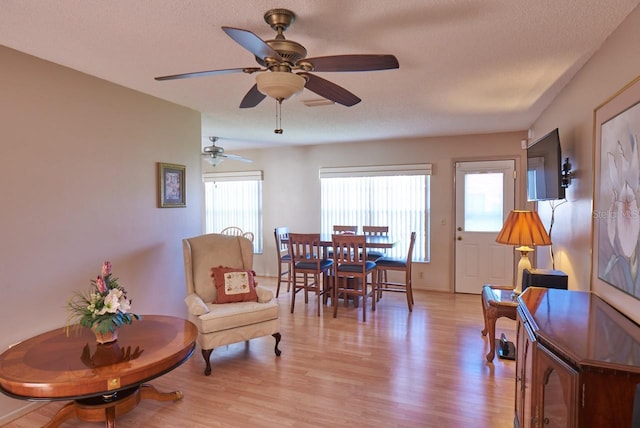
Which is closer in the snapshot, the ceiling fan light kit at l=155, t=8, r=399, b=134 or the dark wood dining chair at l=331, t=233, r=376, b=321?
the ceiling fan light kit at l=155, t=8, r=399, b=134

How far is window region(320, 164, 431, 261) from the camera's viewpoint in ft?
18.0

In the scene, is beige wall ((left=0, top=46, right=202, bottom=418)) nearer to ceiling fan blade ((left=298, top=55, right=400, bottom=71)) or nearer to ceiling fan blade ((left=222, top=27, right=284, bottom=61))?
ceiling fan blade ((left=222, top=27, right=284, bottom=61))

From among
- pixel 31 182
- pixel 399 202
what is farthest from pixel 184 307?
pixel 399 202

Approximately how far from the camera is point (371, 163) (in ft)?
18.8

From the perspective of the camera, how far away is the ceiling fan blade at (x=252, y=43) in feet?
4.73

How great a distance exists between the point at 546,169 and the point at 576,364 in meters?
2.21

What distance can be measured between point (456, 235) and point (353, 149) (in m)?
2.13

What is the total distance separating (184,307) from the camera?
379 centimetres

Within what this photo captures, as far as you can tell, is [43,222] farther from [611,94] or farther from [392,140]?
[392,140]

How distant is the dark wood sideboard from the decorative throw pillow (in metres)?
2.24

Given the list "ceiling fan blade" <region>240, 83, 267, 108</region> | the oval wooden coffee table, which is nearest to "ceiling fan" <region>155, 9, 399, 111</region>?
"ceiling fan blade" <region>240, 83, 267, 108</region>

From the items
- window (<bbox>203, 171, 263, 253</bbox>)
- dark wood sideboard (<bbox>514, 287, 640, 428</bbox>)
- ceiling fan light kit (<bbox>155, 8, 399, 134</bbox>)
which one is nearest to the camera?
dark wood sideboard (<bbox>514, 287, 640, 428</bbox>)

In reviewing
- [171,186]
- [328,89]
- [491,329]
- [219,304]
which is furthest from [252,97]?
[491,329]

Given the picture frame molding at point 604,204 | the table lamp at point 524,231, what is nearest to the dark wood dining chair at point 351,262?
the table lamp at point 524,231
